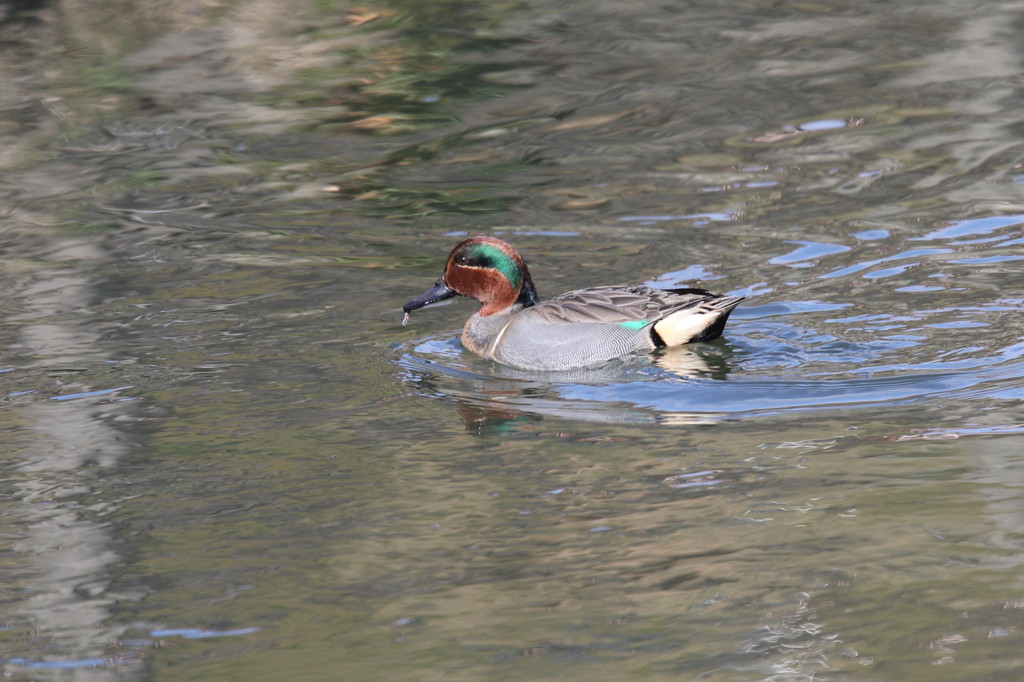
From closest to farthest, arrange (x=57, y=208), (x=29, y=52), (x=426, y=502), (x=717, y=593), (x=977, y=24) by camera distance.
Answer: (x=717, y=593), (x=426, y=502), (x=57, y=208), (x=977, y=24), (x=29, y=52)

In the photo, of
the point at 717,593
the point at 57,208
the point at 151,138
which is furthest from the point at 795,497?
the point at 151,138

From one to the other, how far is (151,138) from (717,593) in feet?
34.3

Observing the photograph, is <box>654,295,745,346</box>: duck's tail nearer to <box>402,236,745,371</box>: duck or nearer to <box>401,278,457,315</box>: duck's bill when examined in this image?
<box>402,236,745,371</box>: duck

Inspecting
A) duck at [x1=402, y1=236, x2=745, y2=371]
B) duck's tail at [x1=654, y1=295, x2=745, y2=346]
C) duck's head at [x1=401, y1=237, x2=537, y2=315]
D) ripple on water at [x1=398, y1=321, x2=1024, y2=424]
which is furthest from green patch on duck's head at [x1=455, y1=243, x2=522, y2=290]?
duck's tail at [x1=654, y1=295, x2=745, y2=346]

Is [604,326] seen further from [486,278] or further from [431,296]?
[431,296]

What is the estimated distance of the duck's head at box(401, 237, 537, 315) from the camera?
8.77 metres

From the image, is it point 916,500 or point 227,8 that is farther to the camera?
point 227,8

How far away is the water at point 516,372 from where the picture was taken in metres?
5.00

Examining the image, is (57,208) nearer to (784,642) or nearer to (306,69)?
(306,69)

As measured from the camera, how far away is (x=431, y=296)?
29.0 feet

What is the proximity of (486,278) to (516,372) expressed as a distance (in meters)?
0.88

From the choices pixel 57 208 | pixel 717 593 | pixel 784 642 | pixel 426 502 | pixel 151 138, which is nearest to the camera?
pixel 784 642

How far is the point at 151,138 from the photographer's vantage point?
14055 millimetres

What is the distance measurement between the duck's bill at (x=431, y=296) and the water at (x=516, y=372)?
0.25 metres
